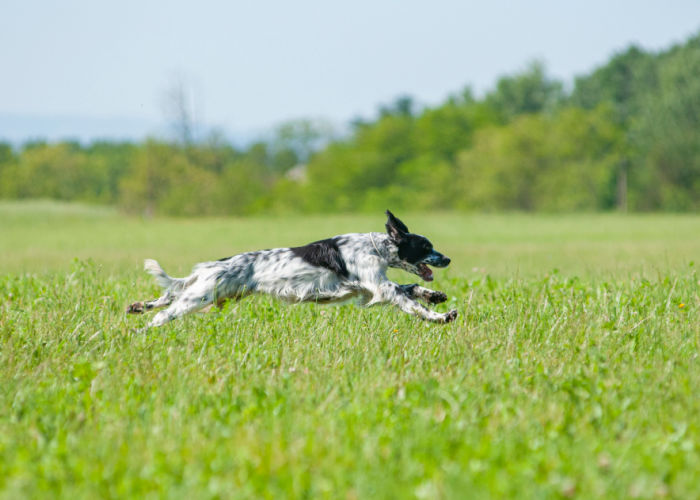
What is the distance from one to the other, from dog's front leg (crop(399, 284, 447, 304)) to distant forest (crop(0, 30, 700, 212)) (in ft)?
211

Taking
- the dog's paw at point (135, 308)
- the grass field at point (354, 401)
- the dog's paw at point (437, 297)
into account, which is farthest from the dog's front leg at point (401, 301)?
the dog's paw at point (135, 308)

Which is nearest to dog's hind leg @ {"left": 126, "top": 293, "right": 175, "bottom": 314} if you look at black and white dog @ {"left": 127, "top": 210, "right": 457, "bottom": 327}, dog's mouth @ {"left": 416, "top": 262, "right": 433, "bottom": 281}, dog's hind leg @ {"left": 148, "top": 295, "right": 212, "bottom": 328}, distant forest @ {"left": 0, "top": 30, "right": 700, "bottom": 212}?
black and white dog @ {"left": 127, "top": 210, "right": 457, "bottom": 327}

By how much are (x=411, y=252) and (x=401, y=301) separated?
83 centimetres

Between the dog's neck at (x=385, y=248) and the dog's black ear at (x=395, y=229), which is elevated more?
the dog's black ear at (x=395, y=229)

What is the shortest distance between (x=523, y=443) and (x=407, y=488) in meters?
0.92

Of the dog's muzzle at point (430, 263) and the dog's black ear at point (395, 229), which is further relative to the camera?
the dog's muzzle at point (430, 263)

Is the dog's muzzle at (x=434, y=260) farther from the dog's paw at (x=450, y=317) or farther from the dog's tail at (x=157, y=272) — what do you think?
the dog's tail at (x=157, y=272)

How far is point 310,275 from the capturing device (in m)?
7.92

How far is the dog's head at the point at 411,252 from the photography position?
26.5ft

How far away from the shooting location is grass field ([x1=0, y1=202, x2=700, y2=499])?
3.45 metres

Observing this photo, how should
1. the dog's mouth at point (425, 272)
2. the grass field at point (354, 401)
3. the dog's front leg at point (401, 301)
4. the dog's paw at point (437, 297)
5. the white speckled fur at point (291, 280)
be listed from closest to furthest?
the grass field at point (354, 401) < the dog's front leg at point (401, 301) < the white speckled fur at point (291, 280) < the dog's paw at point (437, 297) < the dog's mouth at point (425, 272)

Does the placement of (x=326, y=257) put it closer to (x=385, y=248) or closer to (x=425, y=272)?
(x=385, y=248)

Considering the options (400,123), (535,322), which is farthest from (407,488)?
(400,123)

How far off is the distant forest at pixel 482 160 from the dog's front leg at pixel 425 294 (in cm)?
6422
